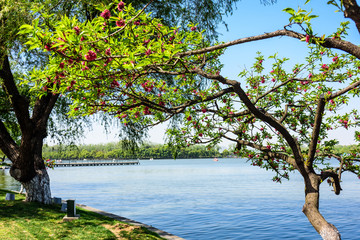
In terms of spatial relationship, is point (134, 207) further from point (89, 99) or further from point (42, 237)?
point (89, 99)

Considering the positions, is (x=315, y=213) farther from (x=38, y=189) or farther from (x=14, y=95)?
(x=38, y=189)

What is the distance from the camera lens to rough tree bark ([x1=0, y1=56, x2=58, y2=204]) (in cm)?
1436

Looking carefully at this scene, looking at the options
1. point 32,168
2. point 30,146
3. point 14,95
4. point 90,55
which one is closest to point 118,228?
point 32,168

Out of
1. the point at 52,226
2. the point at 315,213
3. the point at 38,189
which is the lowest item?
the point at 52,226

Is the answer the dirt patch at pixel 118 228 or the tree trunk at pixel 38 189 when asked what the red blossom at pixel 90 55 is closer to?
the dirt patch at pixel 118 228

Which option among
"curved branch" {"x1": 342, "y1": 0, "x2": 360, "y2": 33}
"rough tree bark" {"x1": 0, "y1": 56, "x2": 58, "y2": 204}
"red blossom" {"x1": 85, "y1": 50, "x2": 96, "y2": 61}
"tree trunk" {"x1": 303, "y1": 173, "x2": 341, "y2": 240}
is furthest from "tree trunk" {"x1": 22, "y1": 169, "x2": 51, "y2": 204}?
"curved branch" {"x1": 342, "y1": 0, "x2": 360, "y2": 33}

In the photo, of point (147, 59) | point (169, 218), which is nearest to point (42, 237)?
point (147, 59)

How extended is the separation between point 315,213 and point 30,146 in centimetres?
1209

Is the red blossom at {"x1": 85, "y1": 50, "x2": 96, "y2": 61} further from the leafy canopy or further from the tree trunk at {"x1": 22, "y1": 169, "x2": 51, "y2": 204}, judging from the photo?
the tree trunk at {"x1": 22, "y1": 169, "x2": 51, "y2": 204}

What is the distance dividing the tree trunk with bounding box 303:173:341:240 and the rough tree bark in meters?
11.2

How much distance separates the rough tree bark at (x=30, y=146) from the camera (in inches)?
565

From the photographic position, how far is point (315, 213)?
614 cm

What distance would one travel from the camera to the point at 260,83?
1080 cm

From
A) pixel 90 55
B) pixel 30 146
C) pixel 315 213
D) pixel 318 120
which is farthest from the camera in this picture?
pixel 30 146
